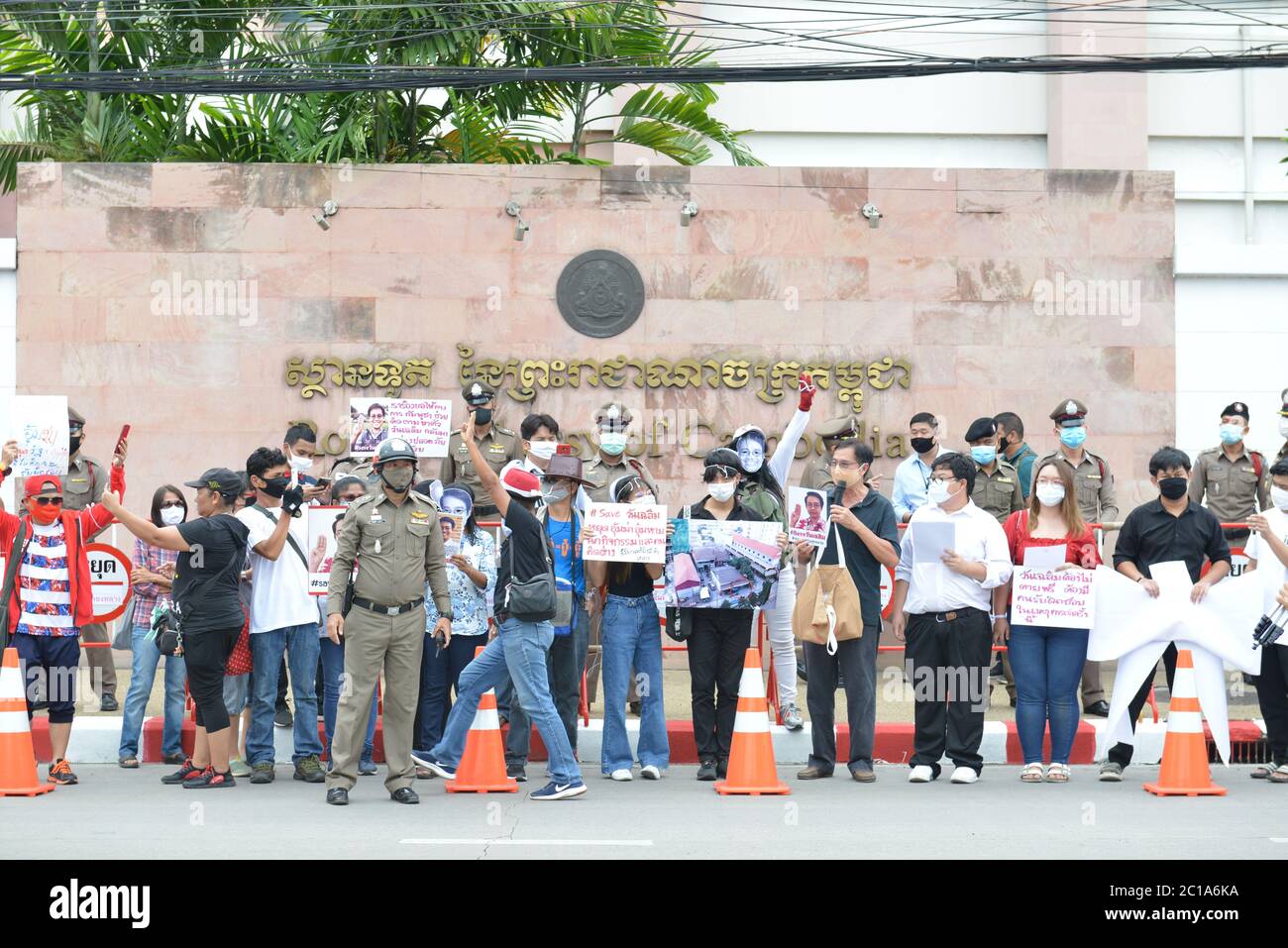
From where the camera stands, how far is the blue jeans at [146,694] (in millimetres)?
10812

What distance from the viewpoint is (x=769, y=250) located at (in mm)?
16062

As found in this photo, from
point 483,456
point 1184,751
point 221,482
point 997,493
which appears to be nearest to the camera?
point 1184,751

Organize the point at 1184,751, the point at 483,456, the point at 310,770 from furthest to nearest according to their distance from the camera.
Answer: the point at 483,456, the point at 310,770, the point at 1184,751

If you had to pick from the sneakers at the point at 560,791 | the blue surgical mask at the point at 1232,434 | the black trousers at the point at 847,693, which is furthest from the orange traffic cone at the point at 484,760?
Answer: the blue surgical mask at the point at 1232,434

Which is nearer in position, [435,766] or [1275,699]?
[435,766]

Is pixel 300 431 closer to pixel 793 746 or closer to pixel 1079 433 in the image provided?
pixel 793 746

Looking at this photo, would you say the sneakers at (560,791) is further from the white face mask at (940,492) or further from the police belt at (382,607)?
the white face mask at (940,492)

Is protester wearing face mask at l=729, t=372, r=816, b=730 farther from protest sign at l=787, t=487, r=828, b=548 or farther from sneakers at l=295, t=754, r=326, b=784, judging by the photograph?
sneakers at l=295, t=754, r=326, b=784

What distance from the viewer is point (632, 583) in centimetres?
1050

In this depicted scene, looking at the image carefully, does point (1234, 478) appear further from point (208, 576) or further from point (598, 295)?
point (208, 576)

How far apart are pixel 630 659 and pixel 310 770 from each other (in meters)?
2.15

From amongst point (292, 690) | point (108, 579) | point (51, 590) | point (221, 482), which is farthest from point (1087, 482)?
point (51, 590)

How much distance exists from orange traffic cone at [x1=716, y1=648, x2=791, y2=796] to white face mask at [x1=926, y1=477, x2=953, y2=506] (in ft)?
5.29

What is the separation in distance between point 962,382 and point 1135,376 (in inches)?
67.6
